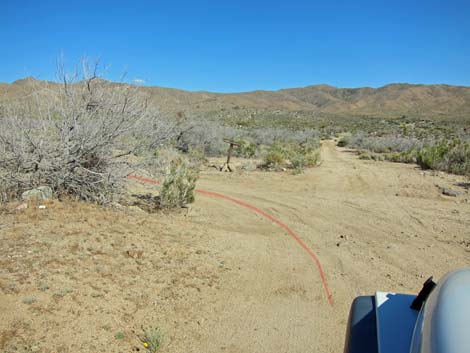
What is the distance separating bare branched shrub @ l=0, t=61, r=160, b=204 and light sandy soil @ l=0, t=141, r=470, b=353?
2.32ft

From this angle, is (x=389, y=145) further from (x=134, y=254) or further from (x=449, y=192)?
(x=134, y=254)

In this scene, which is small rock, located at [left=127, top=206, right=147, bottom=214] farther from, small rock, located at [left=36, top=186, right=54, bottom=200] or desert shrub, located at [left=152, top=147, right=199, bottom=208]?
small rock, located at [left=36, top=186, right=54, bottom=200]

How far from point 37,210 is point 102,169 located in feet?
5.57

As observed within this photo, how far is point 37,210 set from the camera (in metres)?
5.71

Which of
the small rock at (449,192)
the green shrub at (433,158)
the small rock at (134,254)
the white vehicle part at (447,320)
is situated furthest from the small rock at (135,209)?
the green shrub at (433,158)

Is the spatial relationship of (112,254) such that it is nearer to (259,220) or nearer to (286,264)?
(286,264)

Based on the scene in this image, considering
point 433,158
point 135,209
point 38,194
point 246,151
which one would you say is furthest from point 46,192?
point 433,158

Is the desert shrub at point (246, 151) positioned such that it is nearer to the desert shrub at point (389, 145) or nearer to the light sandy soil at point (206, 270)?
the light sandy soil at point (206, 270)

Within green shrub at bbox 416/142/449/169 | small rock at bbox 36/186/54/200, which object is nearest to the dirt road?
small rock at bbox 36/186/54/200

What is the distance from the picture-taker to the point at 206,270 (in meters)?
4.98

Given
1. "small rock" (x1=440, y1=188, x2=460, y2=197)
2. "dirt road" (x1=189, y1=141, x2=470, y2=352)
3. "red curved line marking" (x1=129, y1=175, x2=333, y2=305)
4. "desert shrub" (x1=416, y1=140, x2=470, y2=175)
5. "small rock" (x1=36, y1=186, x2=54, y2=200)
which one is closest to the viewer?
"dirt road" (x1=189, y1=141, x2=470, y2=352)

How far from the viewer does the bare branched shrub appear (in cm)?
633

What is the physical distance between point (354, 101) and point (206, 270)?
473 feet

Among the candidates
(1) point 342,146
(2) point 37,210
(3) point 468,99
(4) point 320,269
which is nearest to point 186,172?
(2) point 37,210
